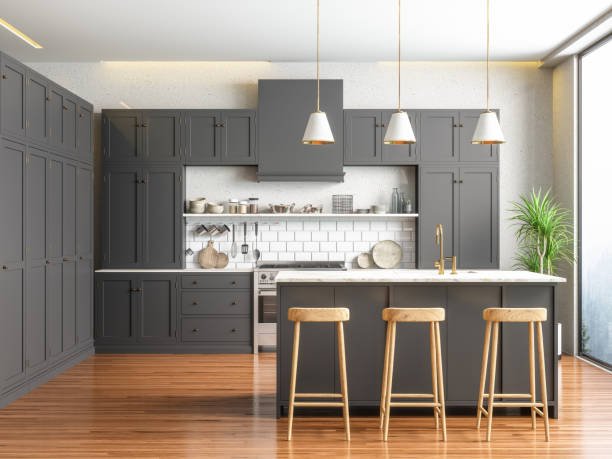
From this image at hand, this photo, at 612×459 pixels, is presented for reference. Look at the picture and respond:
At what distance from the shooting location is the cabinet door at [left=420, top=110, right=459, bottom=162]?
7.05 meters

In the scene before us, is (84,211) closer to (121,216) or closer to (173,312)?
(121,216)

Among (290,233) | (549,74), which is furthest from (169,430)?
(549,74)

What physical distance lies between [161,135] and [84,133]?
0.81 metres

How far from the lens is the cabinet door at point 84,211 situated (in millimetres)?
6453

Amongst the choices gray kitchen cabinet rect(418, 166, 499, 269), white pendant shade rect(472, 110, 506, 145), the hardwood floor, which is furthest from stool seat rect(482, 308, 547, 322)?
gray kitchen cabinet rect(418, 166, 499, 269)

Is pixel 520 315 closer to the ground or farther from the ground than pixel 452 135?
closer to the ground

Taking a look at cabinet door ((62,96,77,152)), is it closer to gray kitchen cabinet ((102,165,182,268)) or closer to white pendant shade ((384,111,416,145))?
gray kitchen cabinet ((102,165,182,268))

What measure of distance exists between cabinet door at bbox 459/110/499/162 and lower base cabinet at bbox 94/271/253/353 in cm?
270

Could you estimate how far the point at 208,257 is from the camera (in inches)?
291

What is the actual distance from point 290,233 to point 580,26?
367 centimetres

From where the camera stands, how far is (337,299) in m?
4.56

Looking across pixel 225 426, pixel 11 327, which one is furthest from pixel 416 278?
pixel 11 327

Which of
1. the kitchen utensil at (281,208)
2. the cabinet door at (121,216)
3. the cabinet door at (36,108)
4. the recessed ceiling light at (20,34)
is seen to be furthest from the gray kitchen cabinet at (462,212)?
the recessed ceiling light at (20,34)

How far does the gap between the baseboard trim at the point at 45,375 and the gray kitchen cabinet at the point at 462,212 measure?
3.67m
